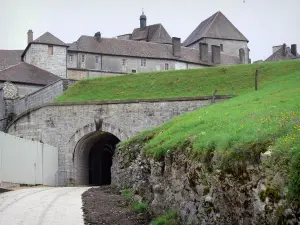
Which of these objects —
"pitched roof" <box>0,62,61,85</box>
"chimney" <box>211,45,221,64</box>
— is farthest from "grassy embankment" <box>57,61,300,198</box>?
"chimney" <box>211,45,221,64</box>

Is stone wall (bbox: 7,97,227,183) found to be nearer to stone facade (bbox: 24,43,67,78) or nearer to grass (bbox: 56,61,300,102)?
grass (bbox: 56,61,300,102)

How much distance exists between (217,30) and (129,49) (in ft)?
57.3

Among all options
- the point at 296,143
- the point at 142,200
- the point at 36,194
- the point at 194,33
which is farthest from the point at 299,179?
the point at 194,33

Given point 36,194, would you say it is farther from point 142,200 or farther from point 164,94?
point 164,94

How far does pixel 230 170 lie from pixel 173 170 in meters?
3.37

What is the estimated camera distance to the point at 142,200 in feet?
45.8

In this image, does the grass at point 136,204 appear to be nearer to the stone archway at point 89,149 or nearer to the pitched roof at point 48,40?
the stone archway at point 89,149

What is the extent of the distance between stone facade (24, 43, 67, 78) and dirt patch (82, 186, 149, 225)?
44584mm

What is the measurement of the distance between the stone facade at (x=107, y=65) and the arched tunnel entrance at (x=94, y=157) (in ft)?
84.4

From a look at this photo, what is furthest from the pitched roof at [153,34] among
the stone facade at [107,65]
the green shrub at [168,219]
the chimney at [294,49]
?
the green shrub at [168,219]

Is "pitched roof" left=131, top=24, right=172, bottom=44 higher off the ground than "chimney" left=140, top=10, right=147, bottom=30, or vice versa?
"chimney" left=140, top=10, right=147, bottom=30

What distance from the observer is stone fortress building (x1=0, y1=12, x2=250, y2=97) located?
60531mm

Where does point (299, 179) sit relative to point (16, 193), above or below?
above

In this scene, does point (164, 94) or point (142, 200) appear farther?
point (164, 94)
